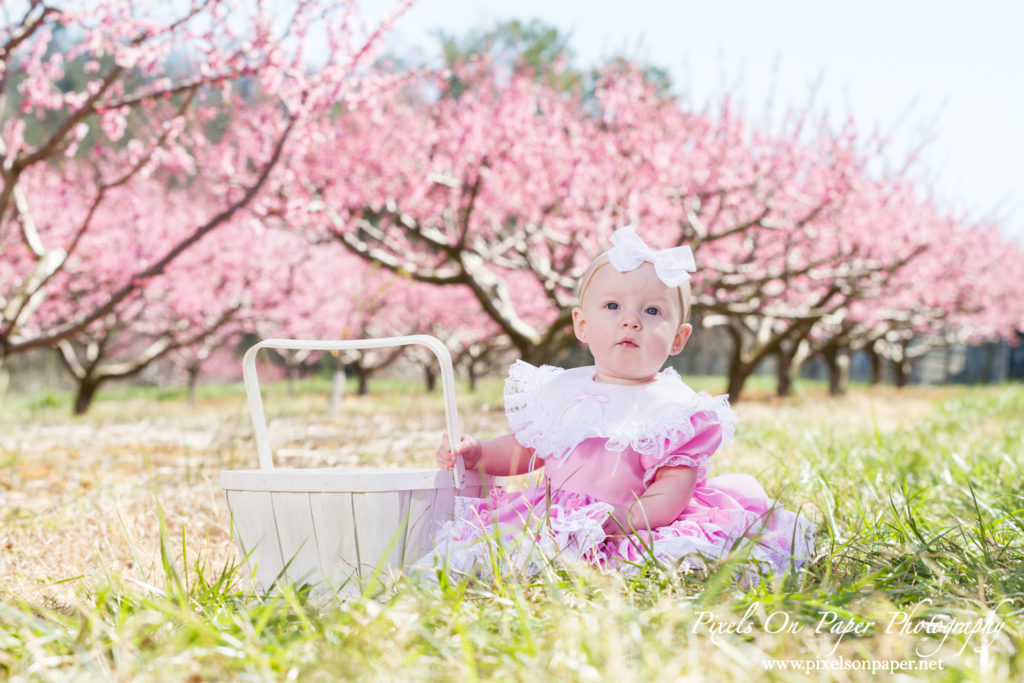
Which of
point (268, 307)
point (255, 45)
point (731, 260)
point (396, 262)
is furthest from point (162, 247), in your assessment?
point (731, 260)

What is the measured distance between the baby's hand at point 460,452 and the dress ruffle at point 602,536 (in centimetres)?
9

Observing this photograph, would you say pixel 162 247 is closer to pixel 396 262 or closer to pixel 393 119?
pixel 393 119

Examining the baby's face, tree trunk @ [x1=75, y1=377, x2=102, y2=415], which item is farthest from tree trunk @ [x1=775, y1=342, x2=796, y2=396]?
the baby's face

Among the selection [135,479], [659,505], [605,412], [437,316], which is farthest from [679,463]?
[437,316]

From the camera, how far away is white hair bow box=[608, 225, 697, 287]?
195cm

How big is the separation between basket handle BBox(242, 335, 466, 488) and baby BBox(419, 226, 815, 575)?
0.07 metres

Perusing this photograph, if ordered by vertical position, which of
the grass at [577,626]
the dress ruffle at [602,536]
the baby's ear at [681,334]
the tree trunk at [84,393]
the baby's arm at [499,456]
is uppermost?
the baby's ear at [681,334]

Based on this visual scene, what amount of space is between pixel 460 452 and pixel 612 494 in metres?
0.38

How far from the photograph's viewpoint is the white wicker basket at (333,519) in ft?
5.52

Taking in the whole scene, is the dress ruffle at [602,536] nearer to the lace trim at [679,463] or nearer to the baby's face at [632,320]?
the lace trim at [679,463]

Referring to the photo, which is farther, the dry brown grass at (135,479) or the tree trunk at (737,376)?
the tree trunk at (737,376)

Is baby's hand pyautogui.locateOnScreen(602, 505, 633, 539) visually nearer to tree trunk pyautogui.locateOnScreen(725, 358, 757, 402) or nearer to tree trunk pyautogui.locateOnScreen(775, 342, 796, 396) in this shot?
tree trunk pyautogui.locateOnScreen(725, 358, 757, 402)

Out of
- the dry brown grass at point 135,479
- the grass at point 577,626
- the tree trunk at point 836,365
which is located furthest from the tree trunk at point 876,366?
the grass at point 577,626

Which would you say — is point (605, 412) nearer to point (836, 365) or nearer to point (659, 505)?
point (659, 505)
